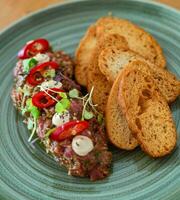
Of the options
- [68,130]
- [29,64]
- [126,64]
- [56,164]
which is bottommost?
[56,164]

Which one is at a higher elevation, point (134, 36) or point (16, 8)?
point (16, 8)

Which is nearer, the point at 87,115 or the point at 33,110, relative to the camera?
the point at 87,115

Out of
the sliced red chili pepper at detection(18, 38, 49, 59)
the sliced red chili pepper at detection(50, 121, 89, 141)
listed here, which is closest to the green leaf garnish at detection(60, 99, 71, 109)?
the sliced red chili pepper at detection(50, 121, 89, 141)

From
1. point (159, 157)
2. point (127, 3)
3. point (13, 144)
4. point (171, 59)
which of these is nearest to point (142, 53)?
point (171, 59)

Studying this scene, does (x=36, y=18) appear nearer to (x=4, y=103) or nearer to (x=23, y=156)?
(x=4, y=103)

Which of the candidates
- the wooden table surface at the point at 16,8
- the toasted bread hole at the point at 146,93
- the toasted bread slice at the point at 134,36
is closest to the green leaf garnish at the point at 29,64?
the toasted bread slice at the point at 134,36

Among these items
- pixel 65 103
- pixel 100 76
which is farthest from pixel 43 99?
pixel 100 76

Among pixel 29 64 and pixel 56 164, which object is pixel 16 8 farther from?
pixel 56 164

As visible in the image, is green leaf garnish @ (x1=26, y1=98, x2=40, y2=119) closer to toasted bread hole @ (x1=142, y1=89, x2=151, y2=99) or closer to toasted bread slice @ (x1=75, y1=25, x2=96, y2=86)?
toasted bread slice @ (x1=75, y1=25, x2=96, y2=86)

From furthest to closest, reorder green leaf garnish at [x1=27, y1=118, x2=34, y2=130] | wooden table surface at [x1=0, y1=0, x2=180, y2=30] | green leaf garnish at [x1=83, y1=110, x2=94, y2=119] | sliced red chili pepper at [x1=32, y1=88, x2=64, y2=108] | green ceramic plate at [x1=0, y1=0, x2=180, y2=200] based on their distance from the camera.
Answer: wooden table surface at [x1=0, y1=0, x2=180, y2=30] → green leaf garnish at [x1=27, y1=118, x2=34, y2=130] → sliced red chili pepper at [x1=32, y1=88, x2=64, y2=108] → green leaf garnish at [x1=83, y1=110, x2=94, y2=119] → green ceramic plate at [x1=0, y1=0, x2=180, y2=200]
